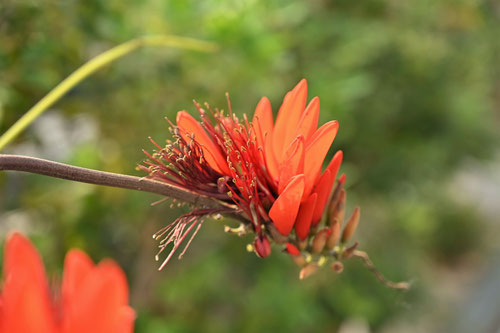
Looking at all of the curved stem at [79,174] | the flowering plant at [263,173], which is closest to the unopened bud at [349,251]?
the flowering plant at [263,173]

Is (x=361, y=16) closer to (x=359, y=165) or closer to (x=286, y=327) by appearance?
(x=359, y=165)

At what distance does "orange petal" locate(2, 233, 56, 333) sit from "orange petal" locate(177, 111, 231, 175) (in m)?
0.12

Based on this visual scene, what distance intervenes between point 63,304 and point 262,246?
0.40 ft

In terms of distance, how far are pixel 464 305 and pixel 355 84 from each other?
4.88 feet

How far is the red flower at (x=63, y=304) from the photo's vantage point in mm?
193

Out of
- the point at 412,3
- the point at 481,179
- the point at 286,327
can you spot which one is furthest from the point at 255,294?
the point at 481,179

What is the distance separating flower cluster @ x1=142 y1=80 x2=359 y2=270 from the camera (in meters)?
0.30

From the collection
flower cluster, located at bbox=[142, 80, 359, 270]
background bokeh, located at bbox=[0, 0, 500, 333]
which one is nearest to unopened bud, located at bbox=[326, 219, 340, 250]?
flower cluster, located at bbox=[142, 80, 359, 270]

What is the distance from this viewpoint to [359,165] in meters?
2.14

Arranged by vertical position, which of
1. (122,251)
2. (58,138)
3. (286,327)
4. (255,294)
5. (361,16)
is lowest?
(286,327)

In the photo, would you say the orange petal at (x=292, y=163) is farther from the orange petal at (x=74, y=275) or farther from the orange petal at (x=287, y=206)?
the orange petal at (x=74, y=275)

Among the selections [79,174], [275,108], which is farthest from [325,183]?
[275,108]

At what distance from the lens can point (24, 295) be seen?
0.63ft

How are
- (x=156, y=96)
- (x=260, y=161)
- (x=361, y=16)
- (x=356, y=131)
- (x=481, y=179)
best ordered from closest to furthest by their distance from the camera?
1. (x=260, y=161)
2. (x=156, y=96)
3. (x=356, y=131)
4. (x=361, y=16)
5. (x=481, y=179)
